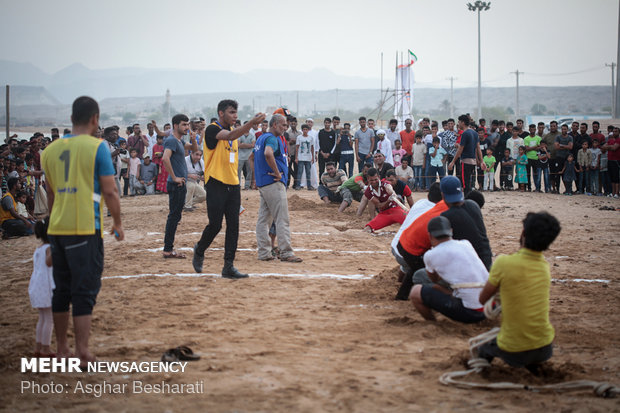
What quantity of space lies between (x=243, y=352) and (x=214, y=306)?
61.5 inches

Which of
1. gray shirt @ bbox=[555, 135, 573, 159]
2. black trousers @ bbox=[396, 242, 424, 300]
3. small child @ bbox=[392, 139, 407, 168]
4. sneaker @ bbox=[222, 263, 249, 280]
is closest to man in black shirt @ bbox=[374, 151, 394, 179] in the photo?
small child @ bbox=[392, 139, 407, 168]

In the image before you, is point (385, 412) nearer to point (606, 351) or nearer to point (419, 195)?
point (606, 351)

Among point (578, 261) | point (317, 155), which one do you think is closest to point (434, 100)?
point (317, 155)

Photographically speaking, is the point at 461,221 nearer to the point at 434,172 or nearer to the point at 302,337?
the point at 302,337

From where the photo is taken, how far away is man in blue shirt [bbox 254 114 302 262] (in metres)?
8.55

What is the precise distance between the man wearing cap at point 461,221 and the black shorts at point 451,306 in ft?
2.72

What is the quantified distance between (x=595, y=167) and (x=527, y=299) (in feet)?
48.5

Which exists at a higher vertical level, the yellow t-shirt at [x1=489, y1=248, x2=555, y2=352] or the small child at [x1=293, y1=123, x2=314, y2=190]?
the small child at [x1=293, y1=123, x2=314, y2=190]

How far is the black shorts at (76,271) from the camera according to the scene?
4582mm

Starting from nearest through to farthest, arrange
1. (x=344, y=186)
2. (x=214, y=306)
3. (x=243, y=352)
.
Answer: (x=243, y=352)
(x=214, y=306)
(x=344, y=186)

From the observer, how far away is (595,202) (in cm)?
1589

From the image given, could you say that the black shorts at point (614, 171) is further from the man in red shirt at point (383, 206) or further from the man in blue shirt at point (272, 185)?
the man in blue shirt at point (272, 185)

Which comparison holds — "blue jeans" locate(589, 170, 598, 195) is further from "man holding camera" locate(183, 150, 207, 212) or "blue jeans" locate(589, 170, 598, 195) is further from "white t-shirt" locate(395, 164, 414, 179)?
"man holding camera" locate(183, 150, 207, 212)

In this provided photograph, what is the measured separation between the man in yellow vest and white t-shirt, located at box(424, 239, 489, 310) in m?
9.70
